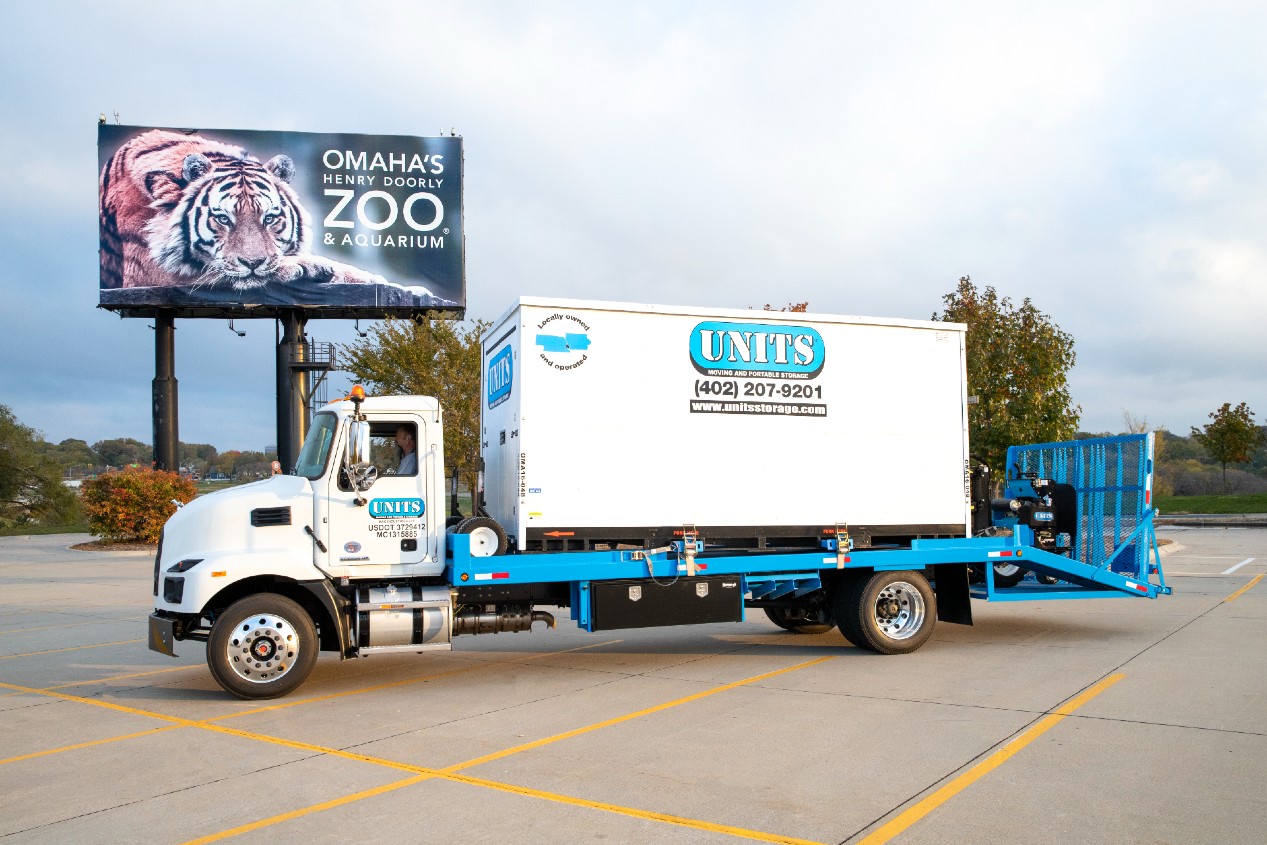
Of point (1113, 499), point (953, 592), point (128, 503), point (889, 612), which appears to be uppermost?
point (1113, 499)

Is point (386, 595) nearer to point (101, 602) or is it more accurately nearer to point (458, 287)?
point (101, 602)

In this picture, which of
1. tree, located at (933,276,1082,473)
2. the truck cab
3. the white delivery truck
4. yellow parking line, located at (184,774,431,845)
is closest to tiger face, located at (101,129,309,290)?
tree, located at (933,276,1082,473)

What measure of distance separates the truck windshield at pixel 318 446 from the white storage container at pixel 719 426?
1.70 metres

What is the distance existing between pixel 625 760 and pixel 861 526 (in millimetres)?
4702

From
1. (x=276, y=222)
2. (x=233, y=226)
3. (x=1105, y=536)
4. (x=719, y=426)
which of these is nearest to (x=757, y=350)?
(x=719, y=426)

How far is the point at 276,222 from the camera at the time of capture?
38.5 m

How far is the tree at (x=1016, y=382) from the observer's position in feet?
76.7

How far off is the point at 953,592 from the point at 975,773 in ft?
17.5

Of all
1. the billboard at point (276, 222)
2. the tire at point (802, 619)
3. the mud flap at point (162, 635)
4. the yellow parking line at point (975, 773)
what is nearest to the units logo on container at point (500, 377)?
the mud flap at point (162, 635)

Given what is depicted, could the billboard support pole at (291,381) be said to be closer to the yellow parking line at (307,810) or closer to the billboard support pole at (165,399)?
the billboard support pole at (165,399)

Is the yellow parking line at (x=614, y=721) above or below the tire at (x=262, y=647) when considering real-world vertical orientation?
below

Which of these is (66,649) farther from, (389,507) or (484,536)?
(484,536)

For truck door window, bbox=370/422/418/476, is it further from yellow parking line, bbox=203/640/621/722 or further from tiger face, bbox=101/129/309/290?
tiger face, bbox=101/129/309/290

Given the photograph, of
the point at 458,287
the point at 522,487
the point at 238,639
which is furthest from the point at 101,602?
the point at 458,287
